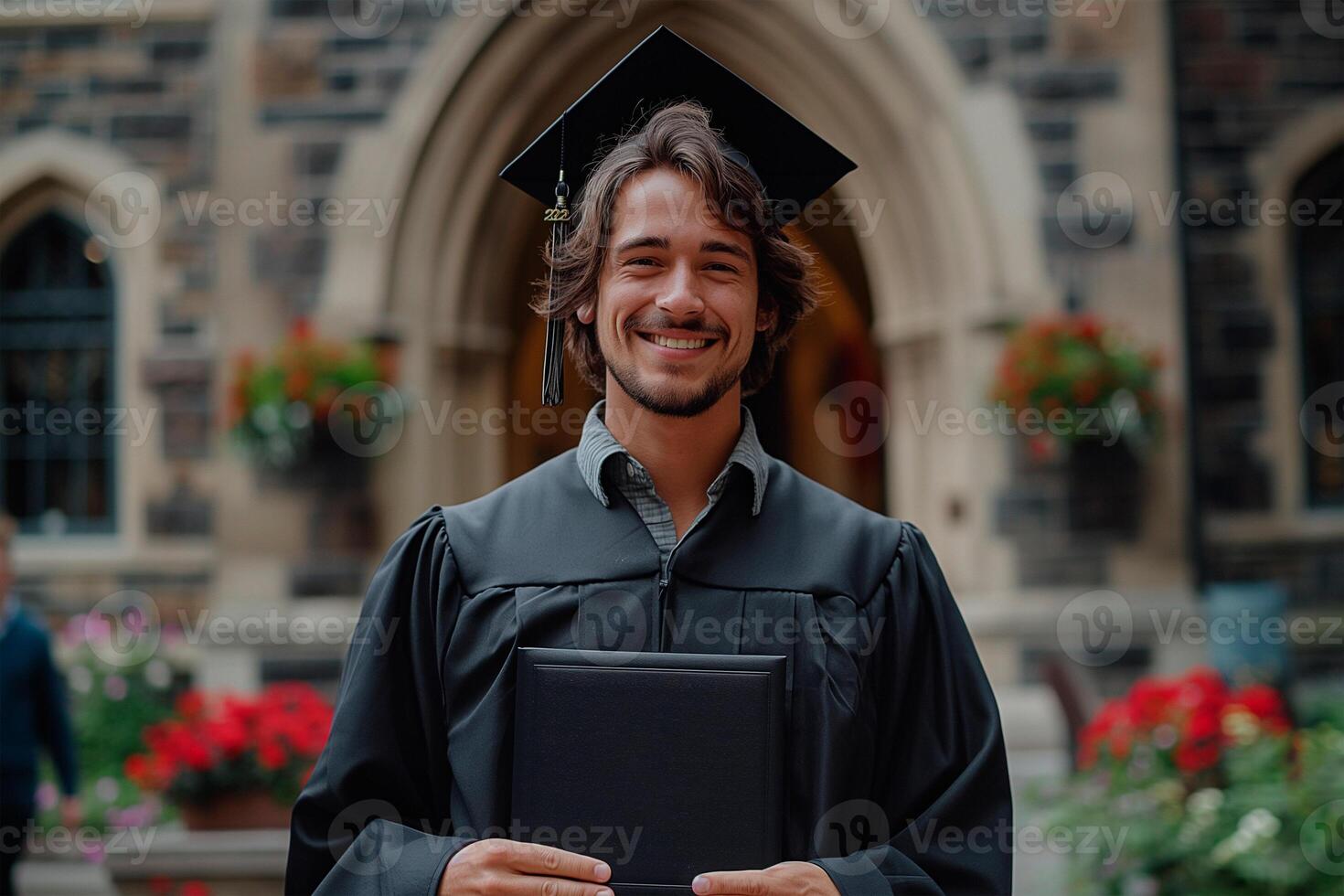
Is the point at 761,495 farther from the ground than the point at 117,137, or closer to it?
closer to it

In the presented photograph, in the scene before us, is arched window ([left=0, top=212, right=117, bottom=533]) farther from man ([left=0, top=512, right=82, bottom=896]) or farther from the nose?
the nose

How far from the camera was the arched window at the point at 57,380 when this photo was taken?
8094mm

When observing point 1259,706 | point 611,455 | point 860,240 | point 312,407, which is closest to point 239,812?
point 312,407

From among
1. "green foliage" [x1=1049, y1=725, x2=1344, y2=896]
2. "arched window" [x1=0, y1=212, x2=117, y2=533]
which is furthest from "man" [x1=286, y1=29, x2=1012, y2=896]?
"arched window" [x1=0, y1=212, x2=117, y2=533]

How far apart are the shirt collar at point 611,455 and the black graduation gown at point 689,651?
0.7 inches

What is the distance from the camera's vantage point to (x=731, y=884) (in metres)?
1.57

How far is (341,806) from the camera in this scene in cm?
179

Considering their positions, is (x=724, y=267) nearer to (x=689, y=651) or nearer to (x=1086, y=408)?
(x=689, y=651)

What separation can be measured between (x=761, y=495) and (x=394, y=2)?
A: 6.09 metres

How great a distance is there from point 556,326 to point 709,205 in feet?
1.25

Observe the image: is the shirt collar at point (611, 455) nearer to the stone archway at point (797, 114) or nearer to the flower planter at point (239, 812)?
the flower planter at point (239, 812)

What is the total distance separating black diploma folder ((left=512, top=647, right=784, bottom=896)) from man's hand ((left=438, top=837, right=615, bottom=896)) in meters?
0.04

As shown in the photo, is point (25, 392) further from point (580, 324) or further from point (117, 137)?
point (580, 324)

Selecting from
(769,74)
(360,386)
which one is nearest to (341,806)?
(360,386)
